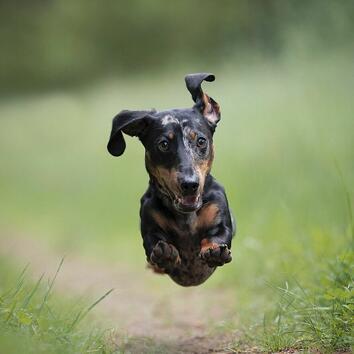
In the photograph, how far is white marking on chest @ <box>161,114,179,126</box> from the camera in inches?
174

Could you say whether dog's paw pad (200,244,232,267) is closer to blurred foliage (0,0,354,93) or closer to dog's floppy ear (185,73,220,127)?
dog's floppy ear (185,73,220,127)

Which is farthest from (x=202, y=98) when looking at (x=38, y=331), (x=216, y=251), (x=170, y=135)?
(x=38, y=331)

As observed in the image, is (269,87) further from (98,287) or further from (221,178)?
(98,287)

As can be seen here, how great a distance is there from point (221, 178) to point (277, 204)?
1.68 meters

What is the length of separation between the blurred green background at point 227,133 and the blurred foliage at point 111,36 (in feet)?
0.25

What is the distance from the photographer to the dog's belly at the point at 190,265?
459 centimetres

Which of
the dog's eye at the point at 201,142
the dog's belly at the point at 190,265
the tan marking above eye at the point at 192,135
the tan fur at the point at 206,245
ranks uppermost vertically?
the tan marking above eye at the point at 192,135

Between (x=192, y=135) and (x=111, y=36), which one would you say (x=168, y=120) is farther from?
(x=111, y=36)

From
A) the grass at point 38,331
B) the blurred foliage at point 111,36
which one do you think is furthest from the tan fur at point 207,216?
the blurred foliage at point 111,36

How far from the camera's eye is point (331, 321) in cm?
430

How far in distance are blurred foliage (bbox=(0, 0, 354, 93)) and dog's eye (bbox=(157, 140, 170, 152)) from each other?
31.3 ft

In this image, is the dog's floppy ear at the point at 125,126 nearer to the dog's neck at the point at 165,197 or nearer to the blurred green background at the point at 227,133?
the dog's neck at the point at 165,197

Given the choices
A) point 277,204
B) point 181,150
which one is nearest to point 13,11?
point 277,204

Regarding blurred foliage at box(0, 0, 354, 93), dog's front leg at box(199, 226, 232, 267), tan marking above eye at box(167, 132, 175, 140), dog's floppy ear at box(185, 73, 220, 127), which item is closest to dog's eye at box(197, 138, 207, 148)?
tan marking above eye at box(167, 132, 175, 140)
